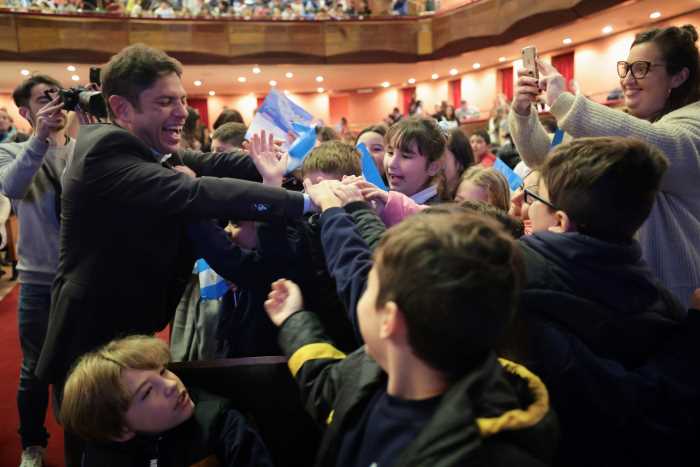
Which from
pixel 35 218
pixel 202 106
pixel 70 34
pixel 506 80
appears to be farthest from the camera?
pixel 202 106

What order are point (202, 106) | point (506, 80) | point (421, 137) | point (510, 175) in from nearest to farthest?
point (421, 137)
point (510, 175)
point (506, 80)
point (202, 106)

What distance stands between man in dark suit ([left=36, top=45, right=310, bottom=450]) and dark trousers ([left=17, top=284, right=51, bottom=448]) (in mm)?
857

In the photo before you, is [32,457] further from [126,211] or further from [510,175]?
[510,175]

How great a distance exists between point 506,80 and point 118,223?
13.6 meters

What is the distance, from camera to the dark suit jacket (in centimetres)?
137

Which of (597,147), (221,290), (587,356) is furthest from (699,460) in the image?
(221,290)

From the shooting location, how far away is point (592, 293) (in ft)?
3.36

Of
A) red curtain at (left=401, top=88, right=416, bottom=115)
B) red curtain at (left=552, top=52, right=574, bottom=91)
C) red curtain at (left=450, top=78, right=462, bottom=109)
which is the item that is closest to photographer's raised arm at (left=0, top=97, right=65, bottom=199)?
red curtain at (left=552, top=52, right=574, bottom=91)

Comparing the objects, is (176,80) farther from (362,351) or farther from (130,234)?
(362,351)

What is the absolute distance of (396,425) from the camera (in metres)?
0.83

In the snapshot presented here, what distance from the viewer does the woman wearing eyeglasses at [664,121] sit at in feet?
4.48

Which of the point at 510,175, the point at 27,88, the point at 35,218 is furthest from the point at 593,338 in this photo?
the point at 27,88

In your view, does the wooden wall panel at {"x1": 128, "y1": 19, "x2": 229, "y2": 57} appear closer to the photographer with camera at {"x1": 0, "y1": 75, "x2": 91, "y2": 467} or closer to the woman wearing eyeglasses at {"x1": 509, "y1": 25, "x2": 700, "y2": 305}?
the photographer with camera at {"x1": 0, "y1": 75, "x2": 91, "y2": 467}

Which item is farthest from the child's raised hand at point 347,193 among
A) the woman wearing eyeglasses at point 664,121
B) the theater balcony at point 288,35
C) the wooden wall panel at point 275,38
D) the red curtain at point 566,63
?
the red curtain at point 566,63
